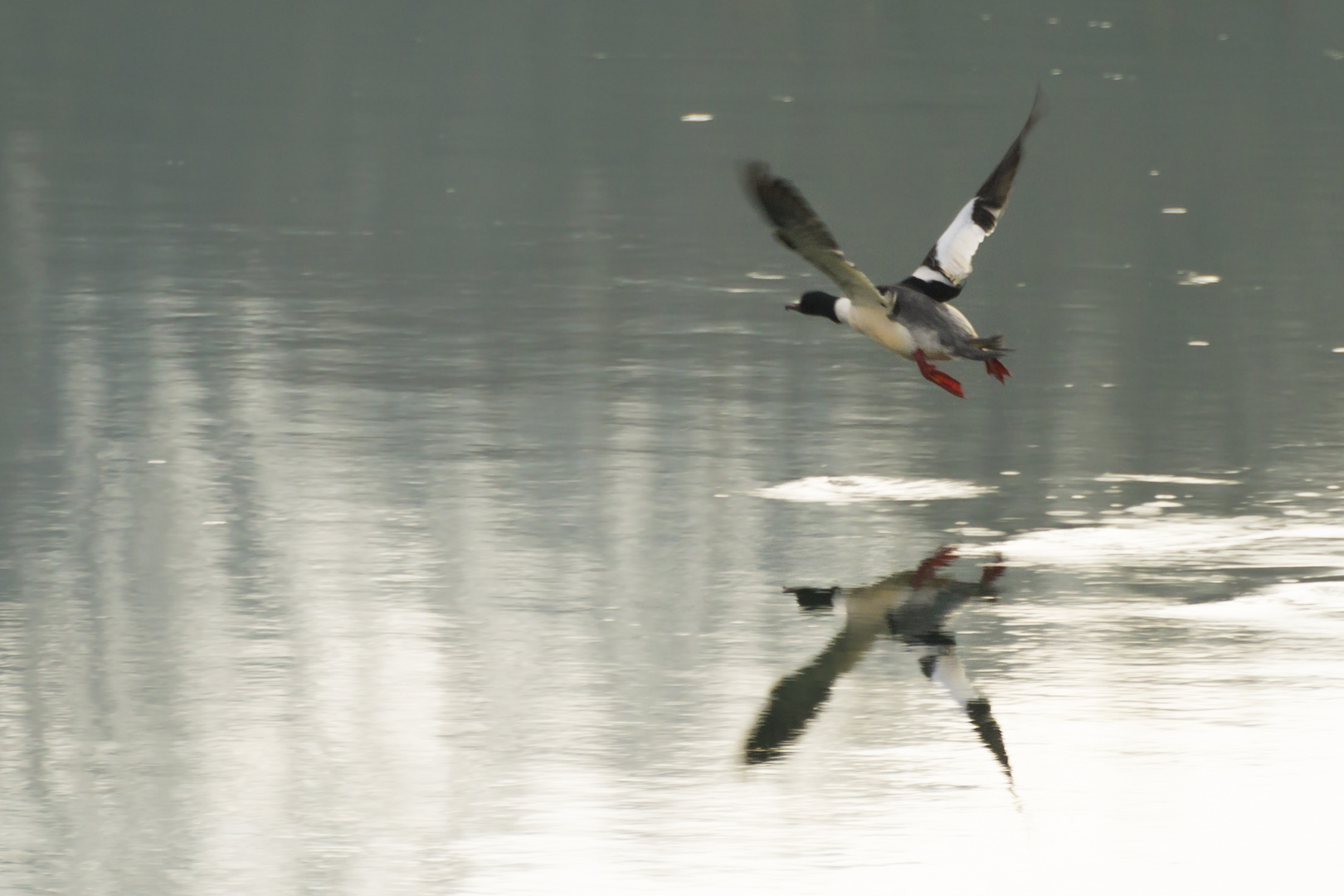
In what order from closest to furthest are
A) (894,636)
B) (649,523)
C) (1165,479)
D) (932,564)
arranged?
(894,636) < (932,564) < (649,523) < (1165,479)

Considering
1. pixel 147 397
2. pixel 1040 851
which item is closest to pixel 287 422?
pixel 147 397

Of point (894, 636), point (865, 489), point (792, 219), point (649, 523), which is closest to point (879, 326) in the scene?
point (865, 489)

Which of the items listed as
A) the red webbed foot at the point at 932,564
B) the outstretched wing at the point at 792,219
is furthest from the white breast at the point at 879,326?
the red webbed foot at the point at 932,564

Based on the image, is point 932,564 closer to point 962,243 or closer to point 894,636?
point 894,636

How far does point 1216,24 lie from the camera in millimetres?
28969

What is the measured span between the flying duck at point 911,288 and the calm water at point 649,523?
0.52m

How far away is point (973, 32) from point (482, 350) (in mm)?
17044

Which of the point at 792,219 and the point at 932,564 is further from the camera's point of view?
the point at 792,219

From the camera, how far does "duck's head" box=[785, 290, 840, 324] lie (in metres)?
9.33

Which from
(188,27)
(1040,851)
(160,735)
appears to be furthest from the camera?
(188,27)

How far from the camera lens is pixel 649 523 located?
874 cm

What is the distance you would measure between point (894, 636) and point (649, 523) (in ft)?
5.09

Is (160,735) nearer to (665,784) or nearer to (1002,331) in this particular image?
(665,784)

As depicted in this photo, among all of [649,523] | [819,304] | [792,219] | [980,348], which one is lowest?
[649,523]
